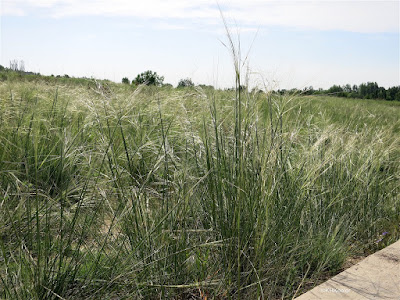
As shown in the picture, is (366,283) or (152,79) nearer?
(366,283)

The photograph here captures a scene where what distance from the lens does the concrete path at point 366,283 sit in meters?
1.63

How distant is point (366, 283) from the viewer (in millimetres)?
1739

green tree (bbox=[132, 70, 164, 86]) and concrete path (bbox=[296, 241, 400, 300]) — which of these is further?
green tree (bbox=[132, 70, 164, 86])

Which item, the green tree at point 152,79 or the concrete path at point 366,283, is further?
the green tree at point 152,79

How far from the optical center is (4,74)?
13.6 m

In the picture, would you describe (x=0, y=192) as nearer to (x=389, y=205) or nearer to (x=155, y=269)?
(x=155, y=269)

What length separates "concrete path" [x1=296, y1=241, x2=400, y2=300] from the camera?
163 cm

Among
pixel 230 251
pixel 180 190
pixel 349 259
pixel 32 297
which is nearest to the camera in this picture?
pixel 32 297

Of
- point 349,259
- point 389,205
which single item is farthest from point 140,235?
point 389,205

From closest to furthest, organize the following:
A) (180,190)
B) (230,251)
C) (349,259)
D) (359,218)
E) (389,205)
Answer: (230,251) < (180,190) < (349,259) < (359,218) < (389,205)

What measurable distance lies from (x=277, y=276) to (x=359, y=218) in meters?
1.16

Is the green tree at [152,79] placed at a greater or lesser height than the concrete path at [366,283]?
greater

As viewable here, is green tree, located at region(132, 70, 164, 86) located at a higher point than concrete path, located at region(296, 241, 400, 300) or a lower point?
higher

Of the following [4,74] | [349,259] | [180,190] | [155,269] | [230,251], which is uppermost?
[4,74]
